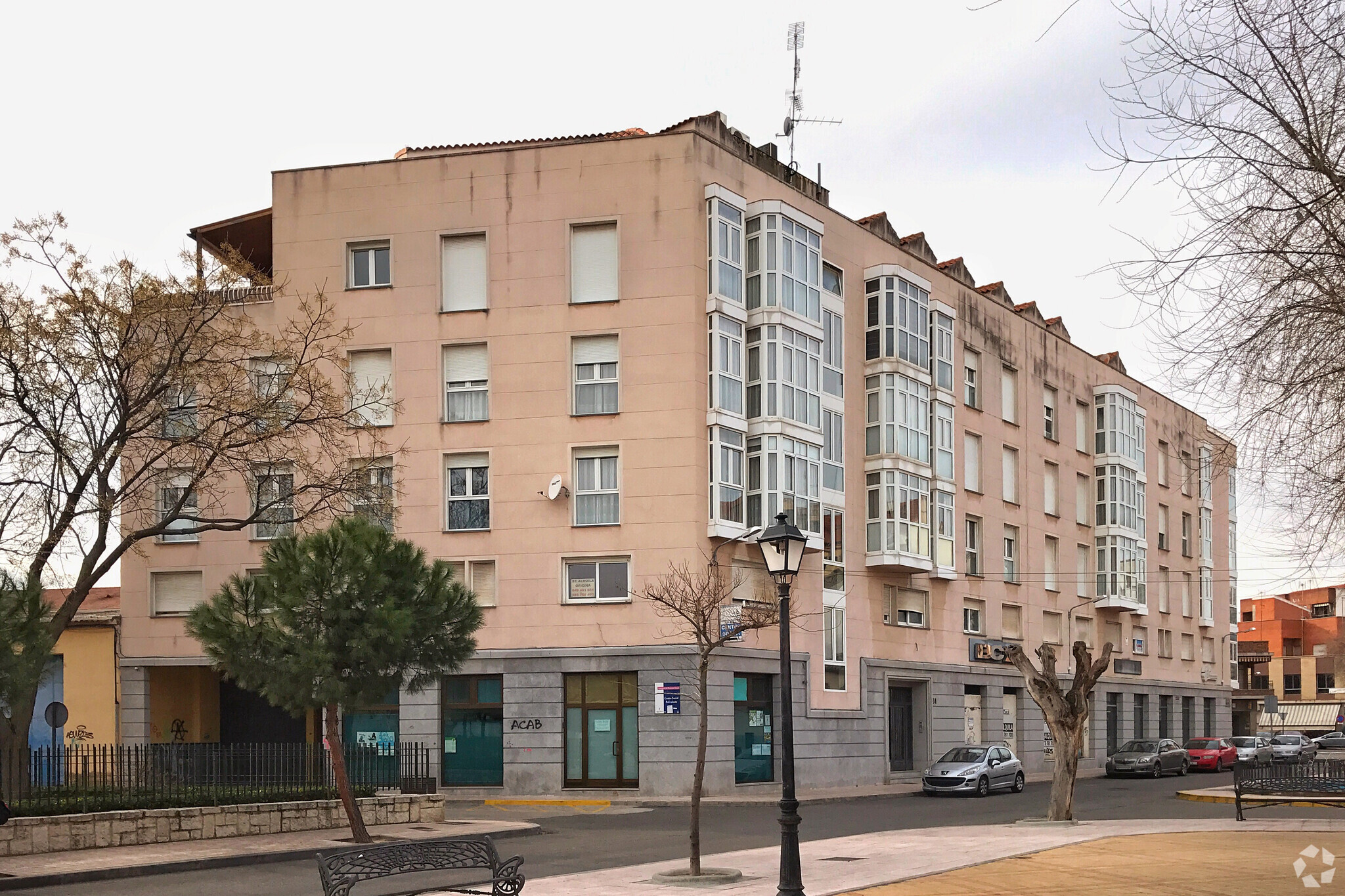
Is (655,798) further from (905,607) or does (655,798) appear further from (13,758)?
(13,758)

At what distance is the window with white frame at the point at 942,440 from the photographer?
156ft

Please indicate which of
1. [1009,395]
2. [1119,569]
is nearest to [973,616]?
[1009,395]

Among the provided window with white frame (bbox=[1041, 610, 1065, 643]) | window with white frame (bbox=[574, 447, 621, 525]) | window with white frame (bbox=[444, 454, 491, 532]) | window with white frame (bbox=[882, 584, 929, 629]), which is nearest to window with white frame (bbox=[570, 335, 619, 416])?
window with white frame (bbox=[574, 447, 621, 525])

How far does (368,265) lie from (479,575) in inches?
346

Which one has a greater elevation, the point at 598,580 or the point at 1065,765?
the point at 598,580

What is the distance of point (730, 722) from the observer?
37406mm

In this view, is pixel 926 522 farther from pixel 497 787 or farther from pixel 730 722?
pixel 497 787

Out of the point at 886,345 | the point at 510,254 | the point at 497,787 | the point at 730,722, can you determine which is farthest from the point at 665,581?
the point at 886,345

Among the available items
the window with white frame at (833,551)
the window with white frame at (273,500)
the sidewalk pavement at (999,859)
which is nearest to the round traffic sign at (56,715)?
the window with white frame at (273,500)

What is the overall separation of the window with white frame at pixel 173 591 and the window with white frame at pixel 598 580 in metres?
10.6

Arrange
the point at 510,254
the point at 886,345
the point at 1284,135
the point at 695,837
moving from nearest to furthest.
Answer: the point at 1284,135
the point at 695,837
the point at 510,254
the point at 886,345

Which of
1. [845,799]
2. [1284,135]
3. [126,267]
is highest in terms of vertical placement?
[126,267]

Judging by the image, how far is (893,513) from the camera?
44375 mm

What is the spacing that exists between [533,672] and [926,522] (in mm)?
14926
